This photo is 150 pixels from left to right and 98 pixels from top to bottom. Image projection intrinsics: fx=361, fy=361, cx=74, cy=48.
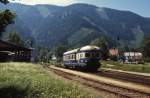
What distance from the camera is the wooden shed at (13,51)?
276 ft

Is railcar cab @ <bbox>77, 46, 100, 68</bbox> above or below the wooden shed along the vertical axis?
below

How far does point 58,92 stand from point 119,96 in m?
3.28

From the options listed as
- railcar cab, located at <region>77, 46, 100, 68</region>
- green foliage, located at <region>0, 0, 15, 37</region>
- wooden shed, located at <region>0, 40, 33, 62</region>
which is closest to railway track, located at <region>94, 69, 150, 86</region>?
railcar cab, located at <region>77, 46, 100, 68</region>

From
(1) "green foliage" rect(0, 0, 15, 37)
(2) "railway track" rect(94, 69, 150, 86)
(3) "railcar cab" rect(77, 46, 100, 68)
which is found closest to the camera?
(1) "green foliage" rect(0, 0, 15, 37)

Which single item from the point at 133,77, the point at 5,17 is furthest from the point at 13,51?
the point at 5,17

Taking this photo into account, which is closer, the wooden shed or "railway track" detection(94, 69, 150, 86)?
"railway track" detection(94, 69, 150, 86)

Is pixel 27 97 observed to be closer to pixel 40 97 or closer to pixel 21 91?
pixel 40 97

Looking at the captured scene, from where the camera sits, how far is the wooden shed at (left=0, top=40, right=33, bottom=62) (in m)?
84.1

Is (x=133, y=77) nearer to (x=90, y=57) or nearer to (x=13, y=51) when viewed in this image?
(x=90, y=57)

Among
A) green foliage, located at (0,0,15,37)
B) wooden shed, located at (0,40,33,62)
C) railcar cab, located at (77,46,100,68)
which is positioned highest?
wooden shed, located at (0,40,33,62)

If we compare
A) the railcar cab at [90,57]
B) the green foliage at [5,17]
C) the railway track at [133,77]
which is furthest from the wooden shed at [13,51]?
the green foliage at [5,17]

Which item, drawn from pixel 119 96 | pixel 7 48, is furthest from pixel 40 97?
pixel 7 48

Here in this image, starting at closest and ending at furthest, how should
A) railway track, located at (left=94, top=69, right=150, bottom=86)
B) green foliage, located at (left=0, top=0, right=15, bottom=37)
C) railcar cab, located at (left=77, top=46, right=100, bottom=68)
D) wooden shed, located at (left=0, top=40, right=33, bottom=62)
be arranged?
green foliage, located at (left=0, top=0, right=15, bottom=37), railway track, located at (left=94, top=69, right=150, bottom=86), railcar cab, located at (left=77, top=46, right=100, bottom=68), wooden shed, located at (left=0, top=40, right=33, bottom=62)

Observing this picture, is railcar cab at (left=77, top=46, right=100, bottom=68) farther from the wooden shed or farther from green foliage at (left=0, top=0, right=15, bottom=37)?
the wooden shed
